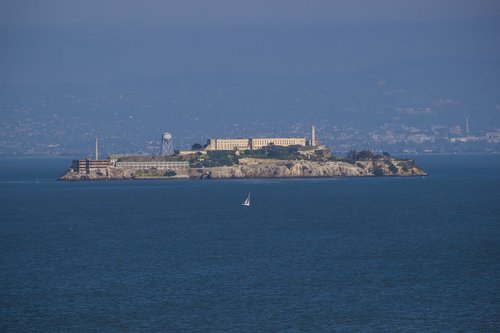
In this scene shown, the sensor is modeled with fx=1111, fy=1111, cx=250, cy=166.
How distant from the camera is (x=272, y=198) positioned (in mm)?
112625

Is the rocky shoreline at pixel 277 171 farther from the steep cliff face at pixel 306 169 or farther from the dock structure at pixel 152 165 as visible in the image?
the dock structure at pixel 152 165

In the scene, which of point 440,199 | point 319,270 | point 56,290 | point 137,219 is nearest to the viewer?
point 56,290

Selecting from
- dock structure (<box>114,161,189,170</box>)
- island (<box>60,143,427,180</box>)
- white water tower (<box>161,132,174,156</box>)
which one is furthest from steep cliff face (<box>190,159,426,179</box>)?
white water tower (<box>161,132,174,156</box>)

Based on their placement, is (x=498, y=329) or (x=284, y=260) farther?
(x=284, y=260)

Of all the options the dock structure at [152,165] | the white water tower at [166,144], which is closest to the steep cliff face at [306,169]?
the dock structure at [152,165]

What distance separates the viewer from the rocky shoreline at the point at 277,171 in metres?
162

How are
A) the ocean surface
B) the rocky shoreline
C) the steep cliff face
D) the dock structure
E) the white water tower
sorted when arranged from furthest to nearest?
the white water tower → the dock structure → the steep cliff face → the rocky shoreline → the ocean surface

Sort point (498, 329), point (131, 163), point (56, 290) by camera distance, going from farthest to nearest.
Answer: point (131, 163) → point (56, 290) → point (498, 329)

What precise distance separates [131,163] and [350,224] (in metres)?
86.1

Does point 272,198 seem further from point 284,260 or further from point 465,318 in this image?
point 465,318

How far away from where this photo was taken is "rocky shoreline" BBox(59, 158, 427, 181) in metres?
162

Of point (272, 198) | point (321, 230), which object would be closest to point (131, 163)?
point (272, 198)

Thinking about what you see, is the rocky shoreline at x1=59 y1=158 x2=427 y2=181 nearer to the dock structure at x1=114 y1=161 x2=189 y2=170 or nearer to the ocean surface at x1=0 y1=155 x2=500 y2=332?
the dock structure at x1=114 y1=161 x2=189 y2=170

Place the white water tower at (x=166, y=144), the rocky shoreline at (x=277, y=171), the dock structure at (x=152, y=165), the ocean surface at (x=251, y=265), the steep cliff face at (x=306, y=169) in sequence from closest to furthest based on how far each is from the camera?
1. the ocean surface at (x=251, y=265)
2. the rocky shoreline at (x=277, y=171)
3. the steep cliff face at (x=306, y=169)
4. the dock structure at (x=152, y=165)
5. the white water tower at (x=166, y=144)
